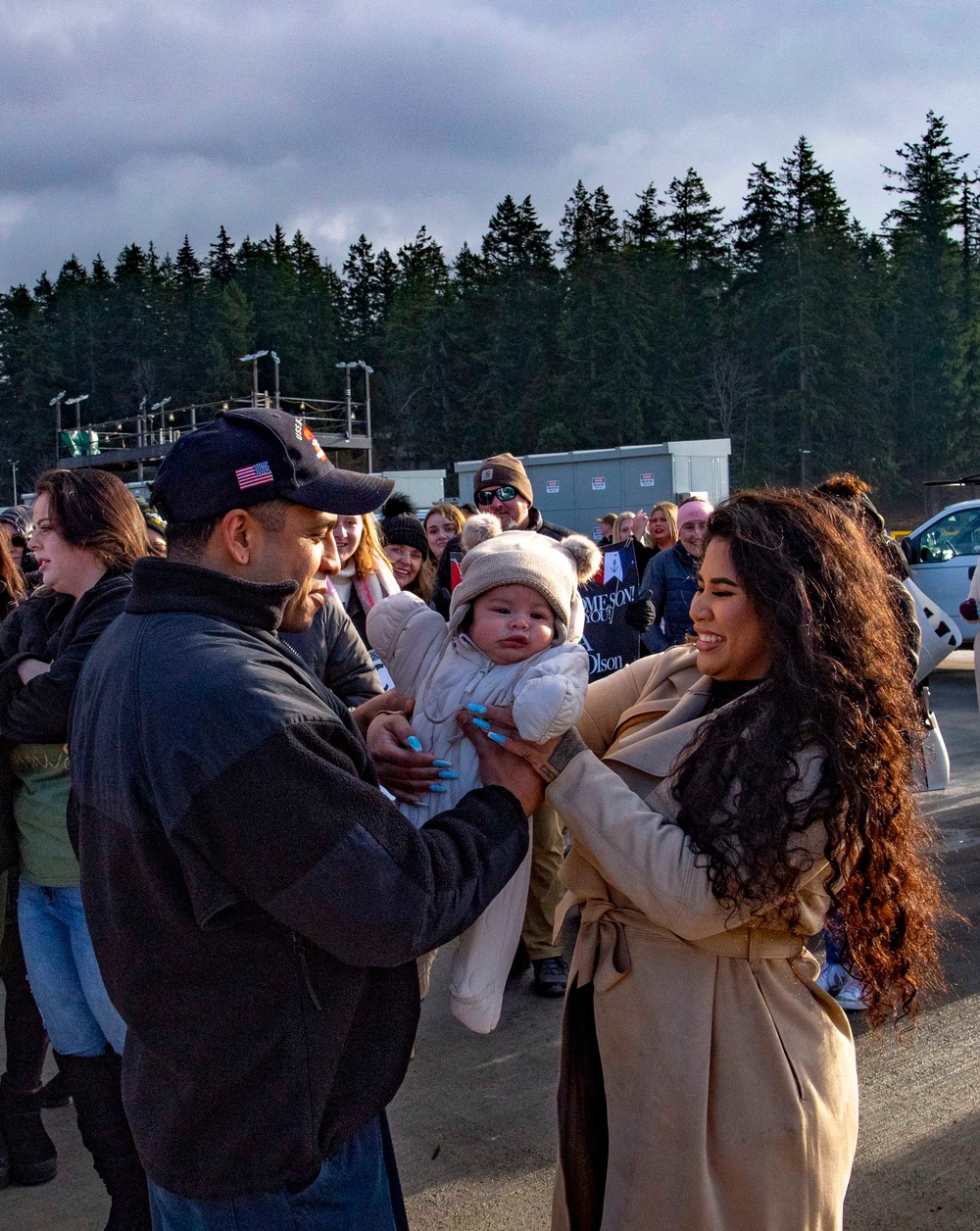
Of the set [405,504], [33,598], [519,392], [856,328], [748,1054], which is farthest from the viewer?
[519,392]

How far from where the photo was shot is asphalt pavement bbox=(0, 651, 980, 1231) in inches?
124

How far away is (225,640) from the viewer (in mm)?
1604

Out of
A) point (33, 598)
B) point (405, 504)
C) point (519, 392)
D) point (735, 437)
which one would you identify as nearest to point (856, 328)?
point (735, 437)

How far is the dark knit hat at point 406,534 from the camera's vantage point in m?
5.89

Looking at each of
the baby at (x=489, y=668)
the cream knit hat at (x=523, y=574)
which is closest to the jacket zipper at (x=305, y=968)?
the baby at (x=489, y=668)

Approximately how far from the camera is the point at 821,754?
1.95 meters

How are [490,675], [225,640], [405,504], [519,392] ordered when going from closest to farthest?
[225,640], [490,675], [405,504], [519,392]

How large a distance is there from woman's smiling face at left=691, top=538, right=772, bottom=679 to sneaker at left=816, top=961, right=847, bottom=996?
2.74m

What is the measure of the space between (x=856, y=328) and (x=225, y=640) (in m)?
65.0

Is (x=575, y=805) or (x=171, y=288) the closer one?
(x=575, y=805)

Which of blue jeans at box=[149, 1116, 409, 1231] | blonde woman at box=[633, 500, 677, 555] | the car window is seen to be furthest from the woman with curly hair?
the car window

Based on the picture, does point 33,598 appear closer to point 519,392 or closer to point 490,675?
point 490,675

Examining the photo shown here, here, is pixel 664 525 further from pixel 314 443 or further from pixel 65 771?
pixel 314 443

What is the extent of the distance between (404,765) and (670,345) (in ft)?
222
